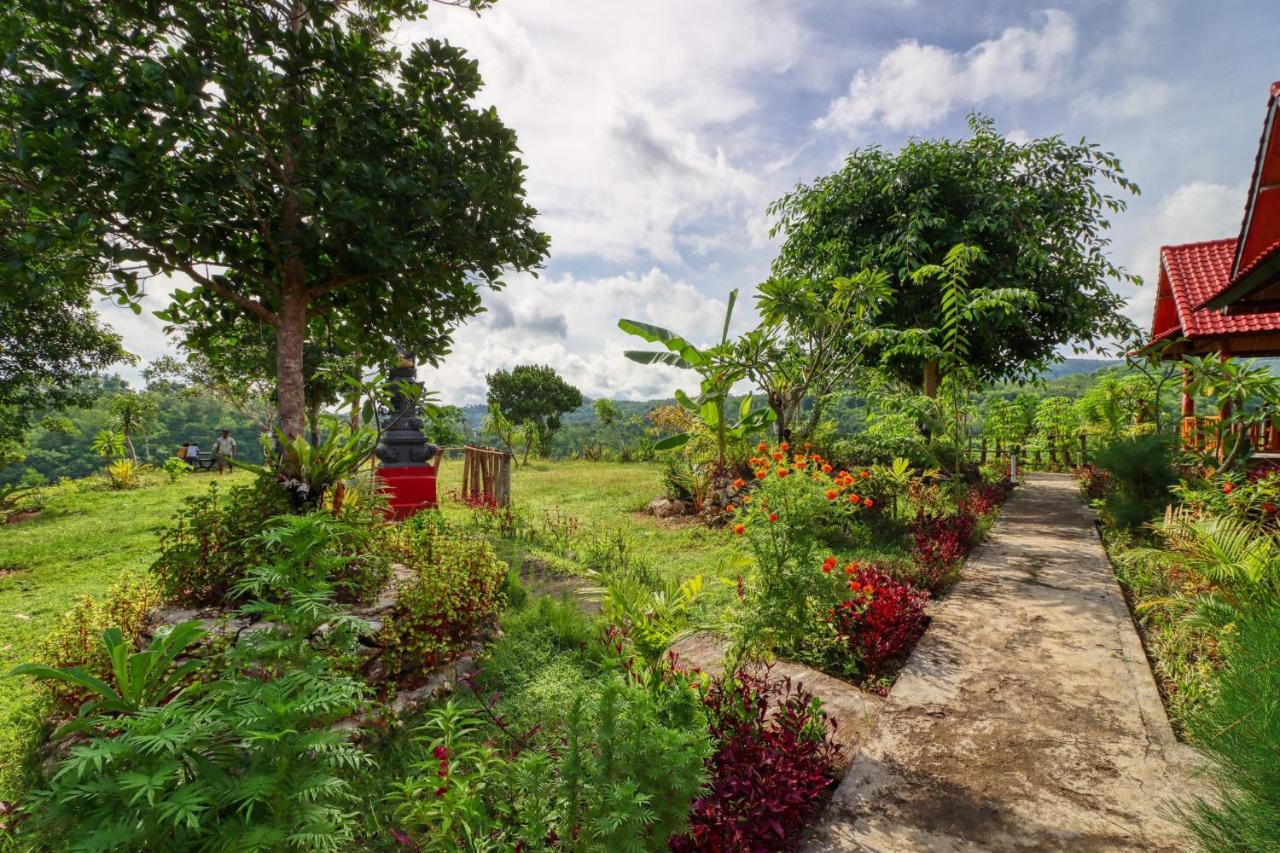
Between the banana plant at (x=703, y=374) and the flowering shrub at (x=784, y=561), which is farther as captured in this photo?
the banana plant at (x=703, y=374)

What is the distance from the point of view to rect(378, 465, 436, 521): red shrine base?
27.3 feet

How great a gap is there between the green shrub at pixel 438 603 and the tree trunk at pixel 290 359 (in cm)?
146

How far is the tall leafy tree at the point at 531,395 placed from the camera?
112 feet

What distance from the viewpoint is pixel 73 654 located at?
3.60 metres

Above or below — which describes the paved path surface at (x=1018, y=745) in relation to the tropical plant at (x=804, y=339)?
below

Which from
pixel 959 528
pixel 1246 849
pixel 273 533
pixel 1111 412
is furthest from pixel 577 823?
pixel 1111 412

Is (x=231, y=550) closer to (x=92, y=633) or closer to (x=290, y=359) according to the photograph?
(x=92, y=633)

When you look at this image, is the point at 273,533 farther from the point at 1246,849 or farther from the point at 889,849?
the point at 1246,849

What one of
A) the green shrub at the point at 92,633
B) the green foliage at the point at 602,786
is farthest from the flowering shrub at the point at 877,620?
the green shrub at the point at 92,633

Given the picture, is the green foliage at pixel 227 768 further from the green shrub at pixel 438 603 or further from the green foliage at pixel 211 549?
the green foliage at pixel 211 549

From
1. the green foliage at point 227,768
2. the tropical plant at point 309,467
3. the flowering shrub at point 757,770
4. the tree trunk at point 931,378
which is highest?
the tree trunk at point 931,378

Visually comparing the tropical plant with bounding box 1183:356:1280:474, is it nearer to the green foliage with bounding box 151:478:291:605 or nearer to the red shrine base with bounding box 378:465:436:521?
the green foliage with bounding box 151:478:291:605

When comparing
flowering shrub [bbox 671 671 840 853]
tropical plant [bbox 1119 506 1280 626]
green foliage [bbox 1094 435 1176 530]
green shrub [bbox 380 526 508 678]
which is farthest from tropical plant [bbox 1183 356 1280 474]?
green shrub [bbox 380 526 508 678]

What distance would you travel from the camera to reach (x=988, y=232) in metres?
12.8
